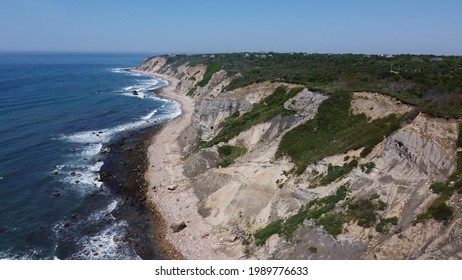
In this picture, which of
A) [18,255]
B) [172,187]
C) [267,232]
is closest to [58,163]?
[172,187]

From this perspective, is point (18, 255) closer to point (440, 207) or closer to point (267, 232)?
point (267, 232)

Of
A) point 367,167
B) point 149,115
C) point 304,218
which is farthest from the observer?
point 149,115

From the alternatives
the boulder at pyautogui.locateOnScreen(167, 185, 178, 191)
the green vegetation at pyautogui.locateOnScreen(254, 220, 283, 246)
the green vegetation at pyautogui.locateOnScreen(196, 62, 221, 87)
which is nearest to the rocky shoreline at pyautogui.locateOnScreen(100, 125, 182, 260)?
the boulder at pyautogui.locateOnScreen(167, 185, 178, 191)

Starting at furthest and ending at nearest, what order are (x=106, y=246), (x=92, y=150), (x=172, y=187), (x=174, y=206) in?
(x=92, y=150) → (x=172, y=187) → (x=174, y=206) → (x=106, y=246)

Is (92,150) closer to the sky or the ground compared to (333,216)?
closer to the ground

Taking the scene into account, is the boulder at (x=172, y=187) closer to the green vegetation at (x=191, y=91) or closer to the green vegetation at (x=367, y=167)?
the green vegetation at (x=367, y=167)

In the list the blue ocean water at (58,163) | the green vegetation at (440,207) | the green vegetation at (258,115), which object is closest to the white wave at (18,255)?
the blue ocean water at (58,163)

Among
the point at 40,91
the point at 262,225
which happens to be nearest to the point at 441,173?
the point at 262,225
